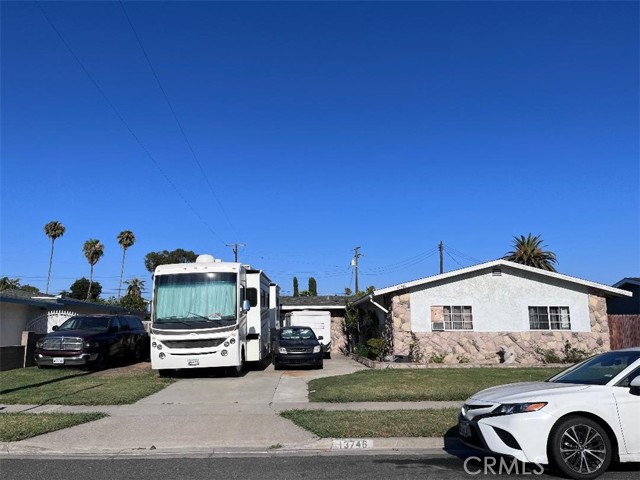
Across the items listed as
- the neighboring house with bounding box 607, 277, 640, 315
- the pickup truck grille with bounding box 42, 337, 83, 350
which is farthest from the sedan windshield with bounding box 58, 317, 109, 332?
the neighboring house with bounding box 607, 277, 640, 315

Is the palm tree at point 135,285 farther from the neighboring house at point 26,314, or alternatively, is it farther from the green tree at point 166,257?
the neighboring house at point 26,314

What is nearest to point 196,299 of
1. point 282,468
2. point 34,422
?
point 34,422

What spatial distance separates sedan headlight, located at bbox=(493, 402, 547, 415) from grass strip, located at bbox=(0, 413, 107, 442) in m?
6.70

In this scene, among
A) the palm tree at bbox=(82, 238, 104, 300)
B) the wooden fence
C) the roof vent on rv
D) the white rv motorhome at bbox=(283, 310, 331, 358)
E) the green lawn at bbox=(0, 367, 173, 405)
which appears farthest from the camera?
the palm tree at bbox=(82, 238, 104, 300)

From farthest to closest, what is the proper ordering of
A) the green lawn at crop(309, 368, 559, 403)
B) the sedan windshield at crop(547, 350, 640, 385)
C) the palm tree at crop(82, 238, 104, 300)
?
1. the palm tree at crop(82, 238, 104, 300)
2. the green lawn at crop(309, 368, 559, 403)
3. the sedan windshield at crop(547, 350, 640, 385)

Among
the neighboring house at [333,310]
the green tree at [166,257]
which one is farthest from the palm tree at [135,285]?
the neighboring house at [333,310]

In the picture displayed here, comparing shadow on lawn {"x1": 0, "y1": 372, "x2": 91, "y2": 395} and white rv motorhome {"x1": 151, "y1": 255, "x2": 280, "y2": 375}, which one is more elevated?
white rv motorhome {"x1": 151, "y1": 255, "x2": 280, "y2": 375}

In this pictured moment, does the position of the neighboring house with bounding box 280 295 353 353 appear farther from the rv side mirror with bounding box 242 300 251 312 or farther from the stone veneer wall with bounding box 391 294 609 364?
the rv side mirror with bounding box 242 300 251 312

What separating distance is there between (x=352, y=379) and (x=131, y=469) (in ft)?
27.5

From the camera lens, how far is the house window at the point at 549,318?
20.7 metres

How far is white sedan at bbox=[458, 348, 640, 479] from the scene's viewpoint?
582 centimetres

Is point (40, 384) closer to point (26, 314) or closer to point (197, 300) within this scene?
point (197, 300)

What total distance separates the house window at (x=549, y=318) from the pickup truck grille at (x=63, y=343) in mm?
16262

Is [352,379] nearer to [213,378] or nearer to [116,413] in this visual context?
[213,378]
